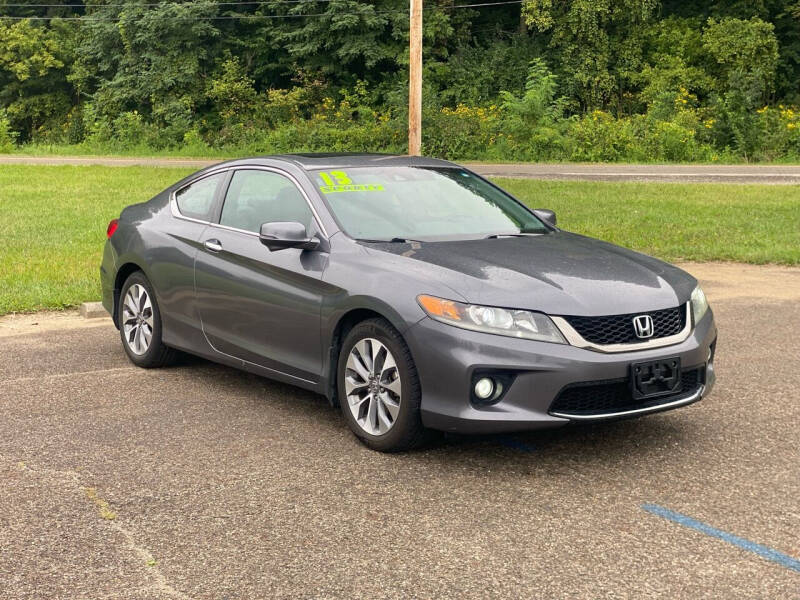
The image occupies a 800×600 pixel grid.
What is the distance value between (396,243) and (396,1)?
39.8 meters

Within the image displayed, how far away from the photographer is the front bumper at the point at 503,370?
16.4 feet

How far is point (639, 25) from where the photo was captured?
43875mm

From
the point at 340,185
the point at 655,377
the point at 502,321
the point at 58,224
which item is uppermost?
the point at 340,185

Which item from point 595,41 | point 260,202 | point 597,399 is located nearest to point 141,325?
point 260,202

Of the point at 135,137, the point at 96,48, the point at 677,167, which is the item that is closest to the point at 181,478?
the point at 677,167

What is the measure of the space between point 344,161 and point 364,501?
106 inches

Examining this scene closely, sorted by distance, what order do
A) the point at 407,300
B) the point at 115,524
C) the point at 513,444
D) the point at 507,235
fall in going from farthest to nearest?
the point at 507,235 < the point at 513,444 < the point at 407,300 < the point at 115,524

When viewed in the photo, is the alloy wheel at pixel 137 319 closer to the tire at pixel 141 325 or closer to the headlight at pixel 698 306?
the tire at pixel 141 325

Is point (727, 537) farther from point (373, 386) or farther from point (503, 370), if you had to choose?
point (373, 386)

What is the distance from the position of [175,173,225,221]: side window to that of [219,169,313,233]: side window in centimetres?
17

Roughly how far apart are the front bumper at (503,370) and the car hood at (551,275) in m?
0.21

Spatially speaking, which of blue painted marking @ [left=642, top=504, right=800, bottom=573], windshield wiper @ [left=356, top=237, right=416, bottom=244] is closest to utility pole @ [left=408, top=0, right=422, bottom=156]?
windshield wiper @ [left=356, top=237, right=416, bottom=244]

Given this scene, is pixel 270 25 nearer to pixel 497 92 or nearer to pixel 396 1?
pixel 396 1

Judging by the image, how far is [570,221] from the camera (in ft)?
52.2
